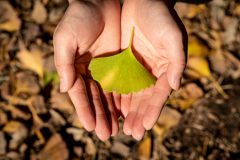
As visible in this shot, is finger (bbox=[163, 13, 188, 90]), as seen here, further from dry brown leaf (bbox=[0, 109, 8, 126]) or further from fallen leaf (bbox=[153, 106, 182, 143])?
dry brown leaf (bbox=[0, 109, 8, 126])

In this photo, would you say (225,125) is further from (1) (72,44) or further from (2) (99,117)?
(1) (72,44)

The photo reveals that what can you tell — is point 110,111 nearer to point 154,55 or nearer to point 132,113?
point 132,113

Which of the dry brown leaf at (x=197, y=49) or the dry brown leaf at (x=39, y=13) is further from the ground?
the dry brown leaf at (x=39, y=13)

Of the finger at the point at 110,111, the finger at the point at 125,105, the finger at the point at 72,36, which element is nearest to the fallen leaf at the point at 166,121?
the finger at the point at 125,105

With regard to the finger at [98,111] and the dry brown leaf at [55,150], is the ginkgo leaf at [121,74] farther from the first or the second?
the dry brown leaf at [55,150]

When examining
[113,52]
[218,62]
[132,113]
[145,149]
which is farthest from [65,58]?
[218,62]
